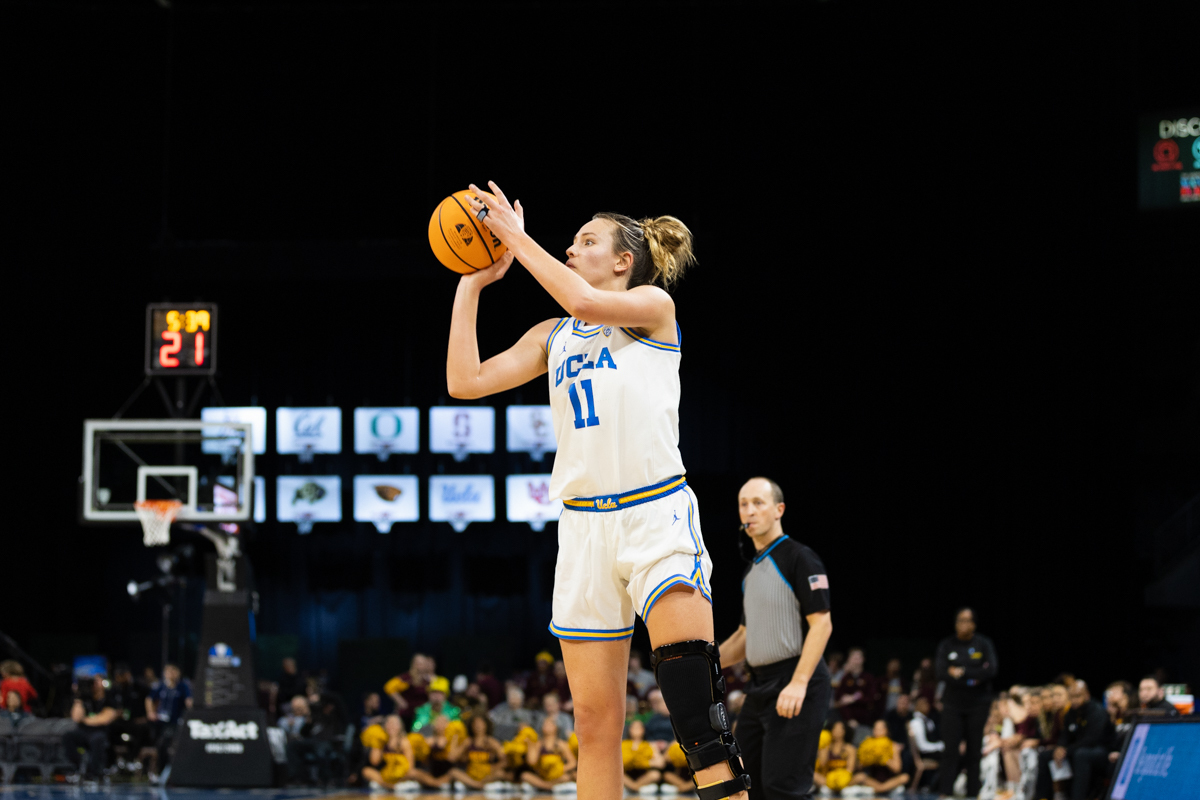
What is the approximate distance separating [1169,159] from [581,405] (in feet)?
54.7

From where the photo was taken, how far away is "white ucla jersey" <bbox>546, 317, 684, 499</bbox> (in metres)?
3.79

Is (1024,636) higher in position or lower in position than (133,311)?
lower

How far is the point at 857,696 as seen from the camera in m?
15.7

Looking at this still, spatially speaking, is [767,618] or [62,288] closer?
[767,618]

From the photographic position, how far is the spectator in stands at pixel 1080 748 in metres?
11.1

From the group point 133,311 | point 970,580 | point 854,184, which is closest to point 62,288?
point 133,311

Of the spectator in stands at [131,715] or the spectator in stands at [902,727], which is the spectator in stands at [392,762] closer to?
the spectator in stands at [131,715]

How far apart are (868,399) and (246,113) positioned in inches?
452

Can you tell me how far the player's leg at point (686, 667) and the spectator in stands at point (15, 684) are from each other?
1364 centimetres

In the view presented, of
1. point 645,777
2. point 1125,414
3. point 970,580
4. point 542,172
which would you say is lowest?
point 645,777

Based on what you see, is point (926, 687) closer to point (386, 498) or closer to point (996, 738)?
point (996, 738)

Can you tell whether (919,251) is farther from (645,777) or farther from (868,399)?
(645,777)

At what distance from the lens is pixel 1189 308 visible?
66.3 ft

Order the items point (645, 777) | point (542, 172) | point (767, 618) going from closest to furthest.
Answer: point (767, 618), point (645, 777), point (542, 172)
